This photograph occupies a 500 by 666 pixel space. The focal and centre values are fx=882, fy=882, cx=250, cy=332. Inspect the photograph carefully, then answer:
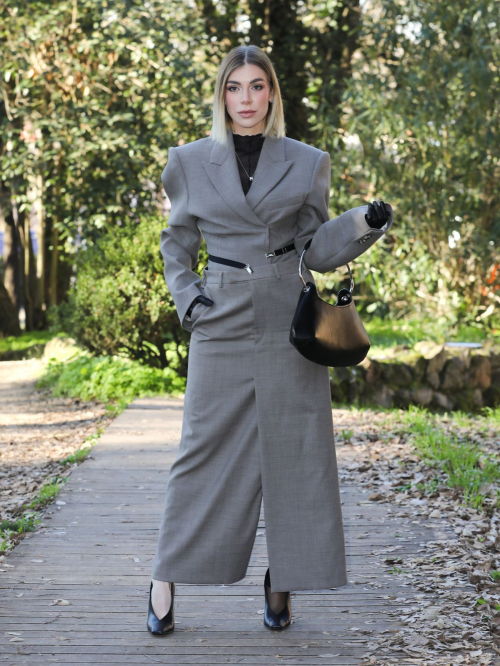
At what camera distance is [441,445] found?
5910 millimetres

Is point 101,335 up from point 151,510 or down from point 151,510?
up

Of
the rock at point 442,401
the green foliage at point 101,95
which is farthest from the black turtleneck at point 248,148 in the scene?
the green foliage at point 101,95

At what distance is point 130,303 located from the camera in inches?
351

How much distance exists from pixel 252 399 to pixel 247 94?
1.05m

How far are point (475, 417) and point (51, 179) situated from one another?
6158 millimetres

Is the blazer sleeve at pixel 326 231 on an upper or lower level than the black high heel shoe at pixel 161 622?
upper

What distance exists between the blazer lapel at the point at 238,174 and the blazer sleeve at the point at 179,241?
0.13 metres

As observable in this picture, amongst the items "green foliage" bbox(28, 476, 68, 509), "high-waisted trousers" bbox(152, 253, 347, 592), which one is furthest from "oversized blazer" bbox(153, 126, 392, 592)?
"green foliage" bbox(28, 476, 68, 509)

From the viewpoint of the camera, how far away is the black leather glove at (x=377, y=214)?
9.36ft

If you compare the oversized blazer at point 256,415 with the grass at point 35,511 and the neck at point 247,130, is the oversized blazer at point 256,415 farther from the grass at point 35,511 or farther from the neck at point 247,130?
the grass at point 35,511

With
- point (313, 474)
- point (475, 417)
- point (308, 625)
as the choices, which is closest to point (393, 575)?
point (308, 625)

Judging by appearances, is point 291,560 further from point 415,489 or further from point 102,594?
point 415,489

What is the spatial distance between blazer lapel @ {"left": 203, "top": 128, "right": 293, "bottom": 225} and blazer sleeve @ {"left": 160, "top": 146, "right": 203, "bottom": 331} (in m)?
0.13

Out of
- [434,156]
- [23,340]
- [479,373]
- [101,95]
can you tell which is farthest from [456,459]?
[23,340]
